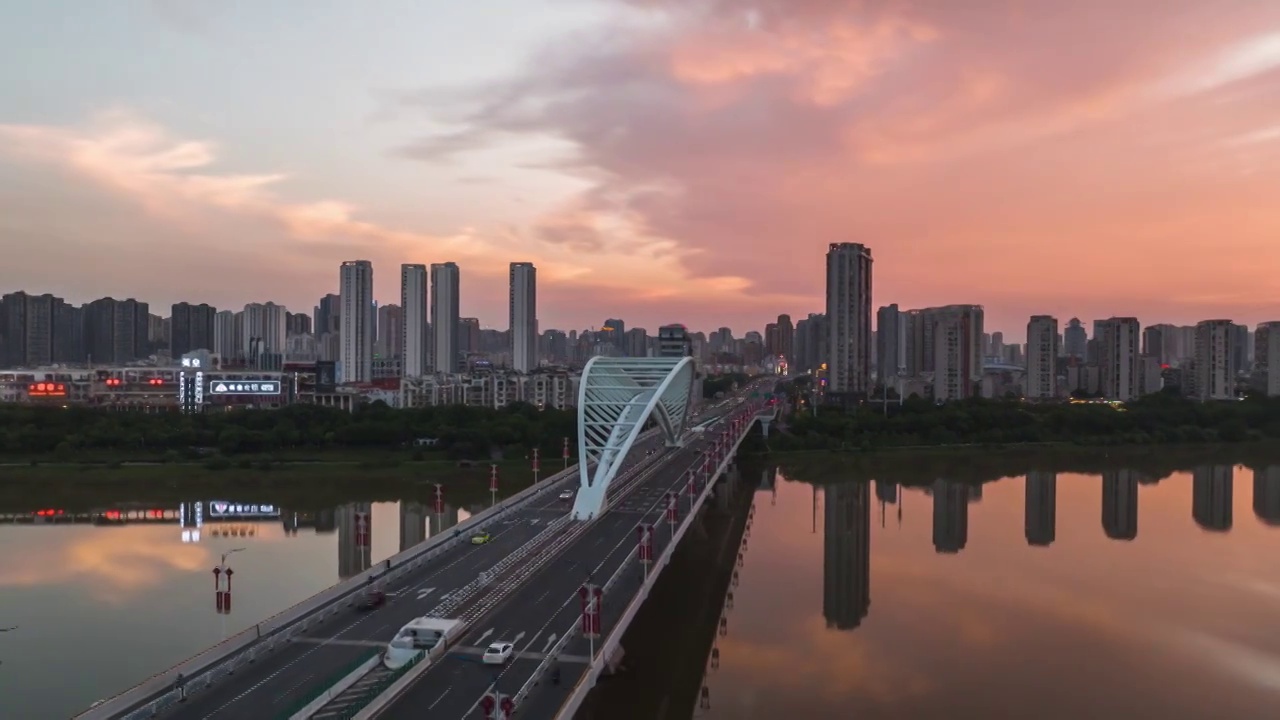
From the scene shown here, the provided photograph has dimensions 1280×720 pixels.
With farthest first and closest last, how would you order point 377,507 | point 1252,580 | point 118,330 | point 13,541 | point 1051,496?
point 118,330, point 1051,496, point 377,507, point 13,541, point 1252,580

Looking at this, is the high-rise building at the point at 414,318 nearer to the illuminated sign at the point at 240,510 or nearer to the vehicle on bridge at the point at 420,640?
the illuminated sign at the point at 240,510

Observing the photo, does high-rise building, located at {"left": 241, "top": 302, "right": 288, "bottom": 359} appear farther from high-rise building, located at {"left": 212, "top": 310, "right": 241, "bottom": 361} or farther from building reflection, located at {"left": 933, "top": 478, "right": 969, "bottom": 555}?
building reflection, located at {"left": 933, "top": 478, "right": 969, "bottom": 555}

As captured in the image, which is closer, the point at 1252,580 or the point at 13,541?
the point at 1252,580

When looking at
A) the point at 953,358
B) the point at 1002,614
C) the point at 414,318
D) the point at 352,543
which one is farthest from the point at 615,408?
the point at 414,318

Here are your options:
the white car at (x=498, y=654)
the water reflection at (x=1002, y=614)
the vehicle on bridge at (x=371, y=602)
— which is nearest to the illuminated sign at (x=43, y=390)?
the water reflection at (x=1002, y=614)

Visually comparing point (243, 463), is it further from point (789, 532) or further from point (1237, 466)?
point (1237, 466)

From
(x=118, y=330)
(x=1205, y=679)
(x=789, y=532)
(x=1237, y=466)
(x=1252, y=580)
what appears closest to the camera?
(x=1205, y=679)

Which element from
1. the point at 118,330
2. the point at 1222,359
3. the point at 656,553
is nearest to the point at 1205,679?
the point at 656,553

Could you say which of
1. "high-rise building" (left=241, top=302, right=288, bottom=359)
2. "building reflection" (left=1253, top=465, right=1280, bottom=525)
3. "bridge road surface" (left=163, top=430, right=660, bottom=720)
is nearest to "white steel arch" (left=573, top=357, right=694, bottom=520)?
"bridge road surface" (left=163, top=430, right=660, bottom=720)
